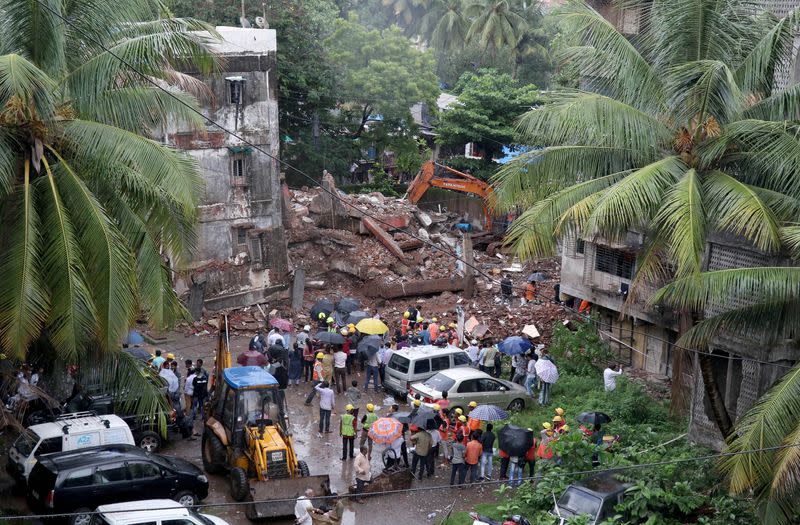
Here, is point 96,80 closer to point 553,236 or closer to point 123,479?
point 123,479

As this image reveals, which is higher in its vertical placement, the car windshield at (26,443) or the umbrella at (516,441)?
the car windshield at (26,443)

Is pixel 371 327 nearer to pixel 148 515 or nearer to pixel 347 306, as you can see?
pixel 347 306

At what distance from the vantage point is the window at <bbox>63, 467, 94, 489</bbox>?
15828 millimetres

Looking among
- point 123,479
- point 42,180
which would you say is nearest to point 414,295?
point 123,479

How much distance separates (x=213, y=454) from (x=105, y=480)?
2.73 meters

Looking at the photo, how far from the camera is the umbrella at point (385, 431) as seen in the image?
1873cm

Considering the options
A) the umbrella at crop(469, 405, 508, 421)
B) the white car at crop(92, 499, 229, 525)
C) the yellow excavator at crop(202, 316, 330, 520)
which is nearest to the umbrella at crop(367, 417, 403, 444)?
the yellow excavator at crop(202, 316, 330, 520)

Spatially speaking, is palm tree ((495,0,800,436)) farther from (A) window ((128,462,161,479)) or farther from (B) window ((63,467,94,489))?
(B) window ((63,467,94,489))

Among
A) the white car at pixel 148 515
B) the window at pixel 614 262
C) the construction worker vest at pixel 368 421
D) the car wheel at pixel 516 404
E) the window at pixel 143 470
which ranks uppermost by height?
the window at pixel 614 262

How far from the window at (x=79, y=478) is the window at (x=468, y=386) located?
9.29 meters

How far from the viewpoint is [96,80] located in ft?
49.5

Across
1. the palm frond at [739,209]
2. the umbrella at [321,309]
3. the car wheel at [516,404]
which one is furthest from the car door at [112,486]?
the umbrella at [321,309]

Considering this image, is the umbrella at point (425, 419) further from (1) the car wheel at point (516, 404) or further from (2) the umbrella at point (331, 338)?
(2) the umbrella at point (331, 338)

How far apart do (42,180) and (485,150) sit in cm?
3238
